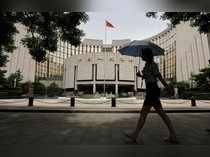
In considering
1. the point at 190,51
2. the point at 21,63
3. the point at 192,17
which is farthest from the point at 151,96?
the point at 21,63

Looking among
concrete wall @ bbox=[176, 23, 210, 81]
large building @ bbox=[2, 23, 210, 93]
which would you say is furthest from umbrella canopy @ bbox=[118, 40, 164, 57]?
large building @ bbox=[2, 23, 210, 93]

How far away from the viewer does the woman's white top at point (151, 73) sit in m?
4.73

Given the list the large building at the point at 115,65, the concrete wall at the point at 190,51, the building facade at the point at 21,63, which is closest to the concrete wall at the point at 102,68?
the large building at the point at 115,65

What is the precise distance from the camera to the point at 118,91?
3529 inches

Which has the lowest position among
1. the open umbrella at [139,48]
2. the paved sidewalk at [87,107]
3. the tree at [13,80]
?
the paved sidewalk at [87,107]

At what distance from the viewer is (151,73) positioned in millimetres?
4785

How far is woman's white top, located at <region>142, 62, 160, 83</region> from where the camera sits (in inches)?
186

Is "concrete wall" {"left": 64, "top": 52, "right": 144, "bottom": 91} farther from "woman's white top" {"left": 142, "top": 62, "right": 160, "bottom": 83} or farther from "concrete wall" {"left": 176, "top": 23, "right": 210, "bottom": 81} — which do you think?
"woman's white top" {"left": 142, "top": 62, "right": 160, "bottom": 83}

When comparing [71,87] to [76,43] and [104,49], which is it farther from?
[76,43]

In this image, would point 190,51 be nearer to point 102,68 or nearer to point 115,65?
point 115,65

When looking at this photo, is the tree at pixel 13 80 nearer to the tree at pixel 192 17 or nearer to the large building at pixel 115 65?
the large building at pixel 115 65

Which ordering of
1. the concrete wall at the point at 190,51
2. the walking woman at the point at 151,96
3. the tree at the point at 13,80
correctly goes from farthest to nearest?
the tree at the point at 13,80 → the concrete wall at the point at 190,51 → the walking woman at the point at 151,96

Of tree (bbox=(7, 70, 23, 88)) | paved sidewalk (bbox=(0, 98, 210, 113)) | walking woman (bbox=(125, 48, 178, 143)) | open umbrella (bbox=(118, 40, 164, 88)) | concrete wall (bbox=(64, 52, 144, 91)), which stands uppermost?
concrete wall (bbox=(64, 52, 144, 91))

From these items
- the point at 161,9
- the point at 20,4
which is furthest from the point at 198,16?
the point at 20,4
